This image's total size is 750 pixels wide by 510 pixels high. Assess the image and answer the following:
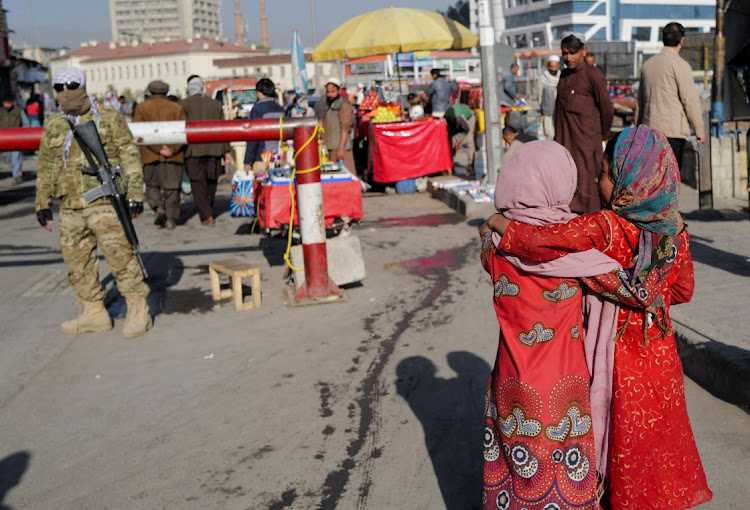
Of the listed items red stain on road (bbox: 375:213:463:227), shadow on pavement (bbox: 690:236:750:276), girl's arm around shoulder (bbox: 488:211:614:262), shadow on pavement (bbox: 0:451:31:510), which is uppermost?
girl's arm around shoulder (bbox: 488:211:614:262)

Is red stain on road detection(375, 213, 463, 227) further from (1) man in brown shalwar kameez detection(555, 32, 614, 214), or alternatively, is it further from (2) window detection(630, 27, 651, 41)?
(2) window detection(630, 27, 651, 41)

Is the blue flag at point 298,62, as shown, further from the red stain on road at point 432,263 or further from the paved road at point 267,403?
the paved road at point 267,403

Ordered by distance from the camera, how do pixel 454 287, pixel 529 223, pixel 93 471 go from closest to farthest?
pixel 529 223
pixel 93 471
pixel 454 287

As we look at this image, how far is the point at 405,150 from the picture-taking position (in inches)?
596

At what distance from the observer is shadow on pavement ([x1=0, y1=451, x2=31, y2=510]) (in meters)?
4.09

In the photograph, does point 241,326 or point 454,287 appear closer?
point 241,326

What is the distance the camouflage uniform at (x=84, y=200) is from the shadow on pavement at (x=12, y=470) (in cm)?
227

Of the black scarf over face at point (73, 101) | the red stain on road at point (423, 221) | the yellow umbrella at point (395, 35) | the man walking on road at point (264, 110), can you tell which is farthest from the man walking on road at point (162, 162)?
the yellow umbrella at point (395, 35)

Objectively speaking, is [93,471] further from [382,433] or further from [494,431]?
[494,431]

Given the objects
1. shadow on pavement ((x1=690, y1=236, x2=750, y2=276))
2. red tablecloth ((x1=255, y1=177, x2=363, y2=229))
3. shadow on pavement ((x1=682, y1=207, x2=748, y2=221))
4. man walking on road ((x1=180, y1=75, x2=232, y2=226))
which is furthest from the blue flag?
shadow on pavement ((x1=690, y1=236, x2=750, y2=276))

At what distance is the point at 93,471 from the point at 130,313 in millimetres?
2563

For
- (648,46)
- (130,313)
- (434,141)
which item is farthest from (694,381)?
(648,46)

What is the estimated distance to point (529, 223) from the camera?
270 centimetres

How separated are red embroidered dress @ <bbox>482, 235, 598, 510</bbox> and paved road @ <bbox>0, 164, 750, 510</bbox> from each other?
3.19 feet
